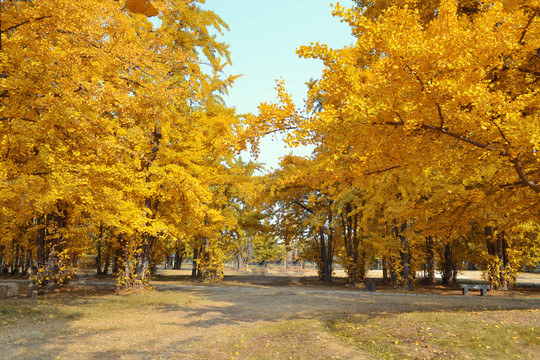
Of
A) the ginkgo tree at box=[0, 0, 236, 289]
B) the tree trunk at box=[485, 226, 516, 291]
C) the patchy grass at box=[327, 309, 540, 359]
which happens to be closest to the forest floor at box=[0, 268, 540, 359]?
the patchy grass at box=[327, 309, 540, 359]

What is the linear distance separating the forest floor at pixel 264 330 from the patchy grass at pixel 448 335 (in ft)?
0.05

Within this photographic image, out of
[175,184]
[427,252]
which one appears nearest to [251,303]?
[175,184]

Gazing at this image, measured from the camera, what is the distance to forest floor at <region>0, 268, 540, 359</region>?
227 inches

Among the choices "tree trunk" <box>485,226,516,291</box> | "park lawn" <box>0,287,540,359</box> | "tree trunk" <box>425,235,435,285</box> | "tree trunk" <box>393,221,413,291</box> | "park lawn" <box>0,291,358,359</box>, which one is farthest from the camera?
"tree trunk" <box>425,235,435,285</box>

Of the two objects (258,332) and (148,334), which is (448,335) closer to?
(258,332)

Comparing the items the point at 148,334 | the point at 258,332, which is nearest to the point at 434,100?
the point at 258,332

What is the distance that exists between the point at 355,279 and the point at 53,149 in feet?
51.6

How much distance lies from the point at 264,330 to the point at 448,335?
3600mm

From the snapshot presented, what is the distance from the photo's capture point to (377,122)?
20.6ft

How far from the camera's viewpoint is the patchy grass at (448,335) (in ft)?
18.1

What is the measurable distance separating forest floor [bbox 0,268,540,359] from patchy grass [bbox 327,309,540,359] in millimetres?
16

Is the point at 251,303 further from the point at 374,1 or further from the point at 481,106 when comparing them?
the point at 374,1

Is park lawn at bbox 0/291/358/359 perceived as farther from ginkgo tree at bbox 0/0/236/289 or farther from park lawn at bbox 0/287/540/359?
ginkgo tree at bbox 0/0/236/289

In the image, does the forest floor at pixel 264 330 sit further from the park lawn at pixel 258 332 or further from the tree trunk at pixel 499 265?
the tree trunk at pixel 499 265
